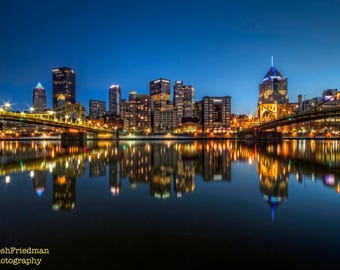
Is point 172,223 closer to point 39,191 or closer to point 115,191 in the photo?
point 115,191

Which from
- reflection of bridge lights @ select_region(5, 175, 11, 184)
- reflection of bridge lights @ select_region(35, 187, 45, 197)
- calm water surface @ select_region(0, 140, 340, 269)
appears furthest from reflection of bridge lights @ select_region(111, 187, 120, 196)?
reflection of bridge lights @ select_region(5, 175, 11, 184)

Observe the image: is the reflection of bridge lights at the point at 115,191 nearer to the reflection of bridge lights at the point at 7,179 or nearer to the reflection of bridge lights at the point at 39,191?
the reflection of bridge lights at the point at 39,191

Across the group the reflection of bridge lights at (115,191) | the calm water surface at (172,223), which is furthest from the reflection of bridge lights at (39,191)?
the reflection of bridge lights at (115,191)

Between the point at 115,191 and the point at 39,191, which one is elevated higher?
the point at 39,191

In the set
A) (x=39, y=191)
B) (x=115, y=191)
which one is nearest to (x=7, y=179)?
(x=39, y=191)

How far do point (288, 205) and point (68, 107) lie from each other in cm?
10465

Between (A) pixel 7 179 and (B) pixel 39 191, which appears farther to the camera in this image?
(A) pixel 7 179

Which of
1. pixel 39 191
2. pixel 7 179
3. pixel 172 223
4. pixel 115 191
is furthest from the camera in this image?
pixel 7 179

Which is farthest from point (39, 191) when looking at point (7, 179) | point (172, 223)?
point (172, 223)

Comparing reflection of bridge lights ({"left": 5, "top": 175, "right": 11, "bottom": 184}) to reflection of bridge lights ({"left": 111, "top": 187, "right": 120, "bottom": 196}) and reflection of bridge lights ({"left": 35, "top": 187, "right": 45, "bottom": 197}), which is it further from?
reflection of bridge lights ({"left": 111, "top": 187, "right": 120, "bottom": 196})

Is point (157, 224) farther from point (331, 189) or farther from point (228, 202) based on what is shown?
point (331, 189)

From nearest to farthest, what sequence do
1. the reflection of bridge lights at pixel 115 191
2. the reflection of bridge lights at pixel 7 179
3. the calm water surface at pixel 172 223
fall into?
the calm water surface at pixel 172 223, the reflection of bridge lights at pixel 115 191, the reflection of bridge lights at pixel 7 179

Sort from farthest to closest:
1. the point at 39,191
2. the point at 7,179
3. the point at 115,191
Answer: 1. the point at 7,179
2. the point at 115,191
3. the point at 39,191

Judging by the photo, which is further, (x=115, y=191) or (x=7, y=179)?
(x=7, y=179)
